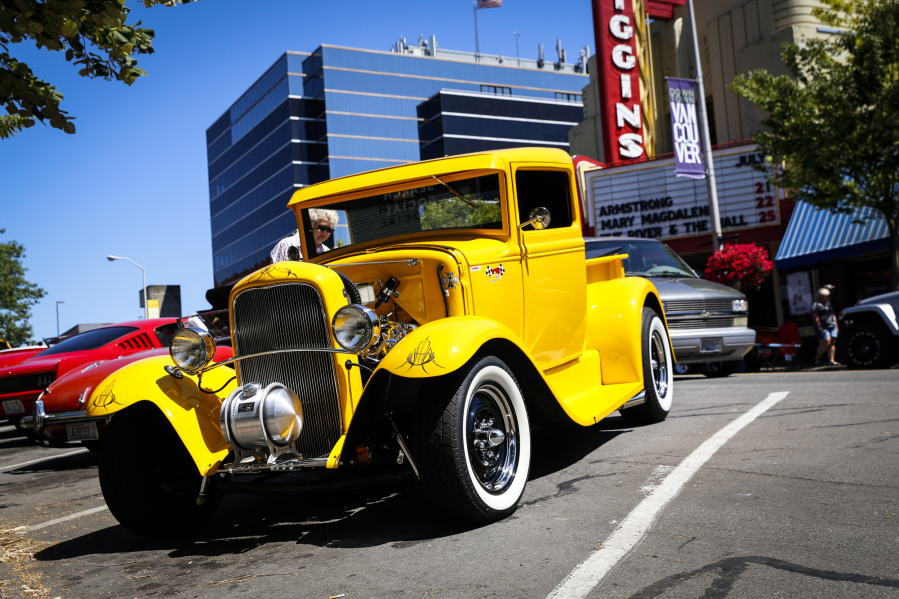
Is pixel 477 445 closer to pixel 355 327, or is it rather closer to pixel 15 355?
pixel 355 327

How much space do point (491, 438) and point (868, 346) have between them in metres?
9.34

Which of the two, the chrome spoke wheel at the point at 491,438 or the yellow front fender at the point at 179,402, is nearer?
the chrome spoke wheel at the point at 491,438

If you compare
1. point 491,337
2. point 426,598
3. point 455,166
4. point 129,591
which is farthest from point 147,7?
point 426,598

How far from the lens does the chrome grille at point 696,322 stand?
959 cm

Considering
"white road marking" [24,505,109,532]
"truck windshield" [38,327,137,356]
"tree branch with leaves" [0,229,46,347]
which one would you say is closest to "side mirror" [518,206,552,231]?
"white road marking" [24,505,109,532]

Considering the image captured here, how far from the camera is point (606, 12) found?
21547mm

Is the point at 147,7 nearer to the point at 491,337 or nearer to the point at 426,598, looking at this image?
the point at 491,337

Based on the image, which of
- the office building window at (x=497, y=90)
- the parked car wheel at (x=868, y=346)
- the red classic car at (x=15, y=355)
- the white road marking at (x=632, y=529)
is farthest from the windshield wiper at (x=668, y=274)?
the office building window at (x=497, y=90)

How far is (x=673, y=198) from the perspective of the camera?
2070 centimetres

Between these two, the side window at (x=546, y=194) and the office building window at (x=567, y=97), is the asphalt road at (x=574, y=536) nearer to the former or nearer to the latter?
the side window at (x=546, y=194)

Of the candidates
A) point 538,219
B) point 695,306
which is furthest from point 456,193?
point 695,306

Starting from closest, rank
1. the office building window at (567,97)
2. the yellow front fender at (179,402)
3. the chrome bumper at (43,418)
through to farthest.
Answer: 1. the yellow front fender at (179,402)
2. the chrome bumper at (43,418)
3. the office building window at (567,97)

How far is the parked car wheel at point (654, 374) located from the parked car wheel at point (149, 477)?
353 centimetres

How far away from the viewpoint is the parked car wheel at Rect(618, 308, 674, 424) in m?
6.14
